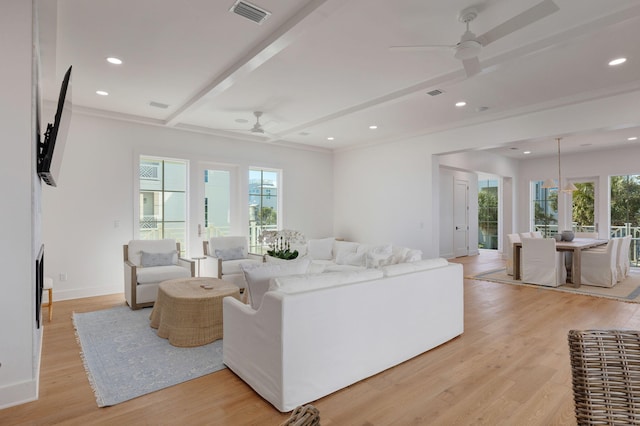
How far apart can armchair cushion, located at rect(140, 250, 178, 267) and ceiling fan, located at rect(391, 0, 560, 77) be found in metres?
4.35

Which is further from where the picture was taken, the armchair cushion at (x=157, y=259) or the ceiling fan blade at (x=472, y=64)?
the armchair cushion at (x=157, y=259)

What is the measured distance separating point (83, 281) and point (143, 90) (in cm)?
315

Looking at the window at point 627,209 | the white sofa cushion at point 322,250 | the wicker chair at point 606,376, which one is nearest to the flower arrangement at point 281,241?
the white sofa cushion at point 322,250

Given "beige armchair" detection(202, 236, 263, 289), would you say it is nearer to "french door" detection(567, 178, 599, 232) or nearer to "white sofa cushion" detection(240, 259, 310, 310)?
"white sofa cushion" detection(240, 259, 310, 310)

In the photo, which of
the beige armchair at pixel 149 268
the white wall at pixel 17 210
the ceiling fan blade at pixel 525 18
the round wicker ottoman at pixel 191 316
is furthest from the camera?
the beige armchair at pixel 149 268

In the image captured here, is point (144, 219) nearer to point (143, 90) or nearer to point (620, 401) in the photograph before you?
point (143, 90)

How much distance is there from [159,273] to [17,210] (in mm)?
2523

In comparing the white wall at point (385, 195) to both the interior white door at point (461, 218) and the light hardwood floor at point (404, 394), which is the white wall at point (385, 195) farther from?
the light hardwood floor at point (404, 394)

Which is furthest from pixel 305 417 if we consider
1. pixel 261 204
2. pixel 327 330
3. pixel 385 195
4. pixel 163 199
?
pixel 385 195

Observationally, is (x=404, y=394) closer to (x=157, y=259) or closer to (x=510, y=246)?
(x=157, y=259)

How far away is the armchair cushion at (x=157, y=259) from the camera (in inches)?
197

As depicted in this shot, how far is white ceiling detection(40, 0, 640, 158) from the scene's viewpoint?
9.07 feet

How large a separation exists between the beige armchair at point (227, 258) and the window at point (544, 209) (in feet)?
27.6

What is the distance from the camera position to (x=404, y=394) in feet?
7.86
